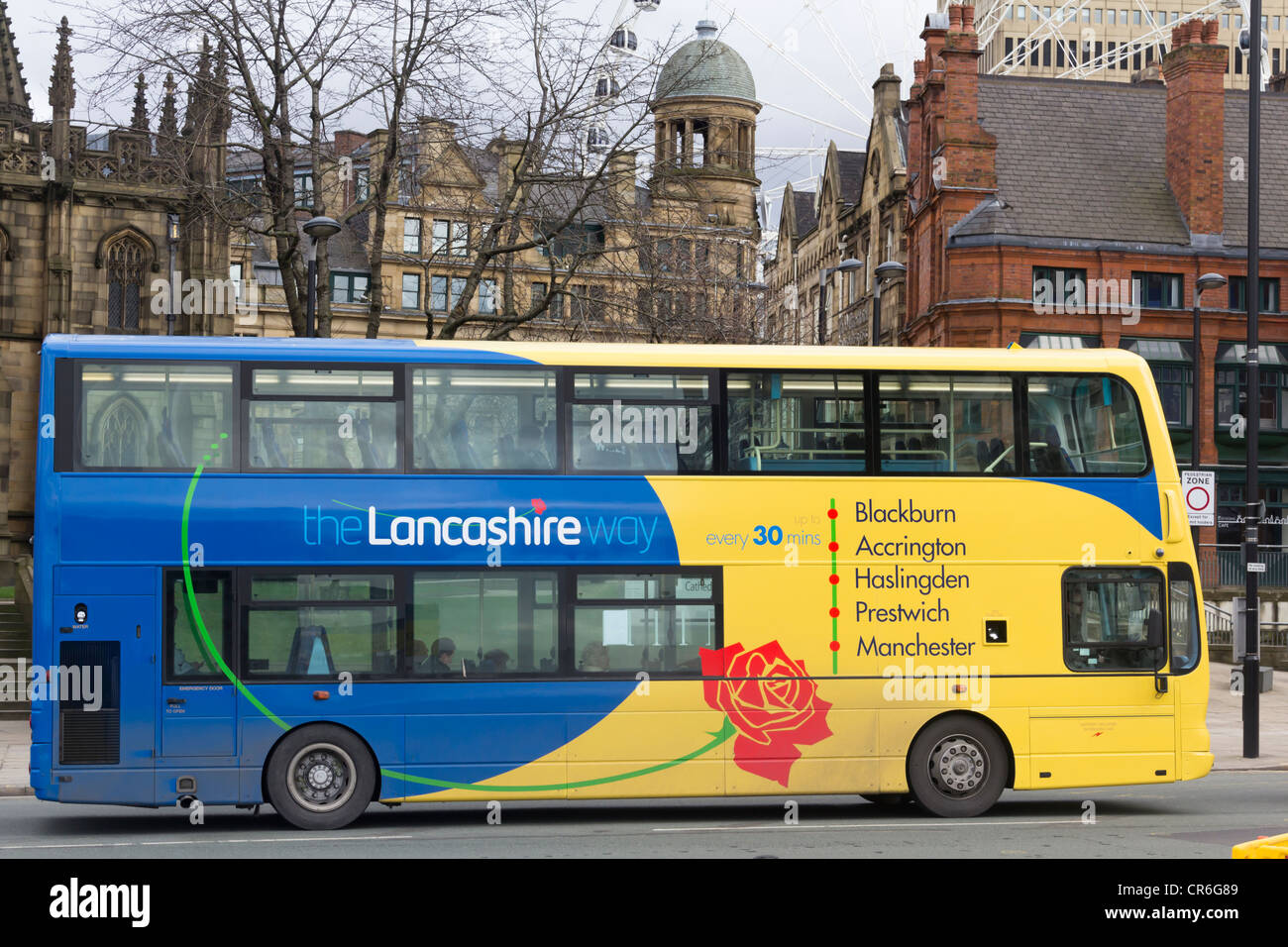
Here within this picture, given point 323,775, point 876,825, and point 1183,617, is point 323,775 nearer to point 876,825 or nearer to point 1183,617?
point 876,825

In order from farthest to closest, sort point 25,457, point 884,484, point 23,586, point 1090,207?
point 1090,207, point 25,457, point 23,586, point 884,484

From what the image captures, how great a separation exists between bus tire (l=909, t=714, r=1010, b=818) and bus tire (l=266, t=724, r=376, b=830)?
5.04 m

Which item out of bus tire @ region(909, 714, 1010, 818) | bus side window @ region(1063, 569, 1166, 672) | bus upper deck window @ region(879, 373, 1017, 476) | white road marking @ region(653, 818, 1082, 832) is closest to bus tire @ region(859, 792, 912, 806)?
bus tire @ region(909, 714, 1010, 818)

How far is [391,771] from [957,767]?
5.23 metres

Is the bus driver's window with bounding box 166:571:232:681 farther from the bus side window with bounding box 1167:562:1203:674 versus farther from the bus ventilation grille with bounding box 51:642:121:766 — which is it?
the bus side window with bounding box 1167:562:1203:674

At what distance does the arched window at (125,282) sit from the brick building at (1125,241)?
24492 mm

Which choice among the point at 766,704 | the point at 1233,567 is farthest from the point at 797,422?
the point at 1233,567

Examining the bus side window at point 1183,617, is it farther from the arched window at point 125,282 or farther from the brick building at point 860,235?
the arched window at point 125,282

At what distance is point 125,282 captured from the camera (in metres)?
44.5

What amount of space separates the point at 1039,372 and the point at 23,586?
2276 cm

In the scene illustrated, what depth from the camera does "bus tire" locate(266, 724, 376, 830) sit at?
1309 centimetres

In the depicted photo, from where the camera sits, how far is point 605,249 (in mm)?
24953

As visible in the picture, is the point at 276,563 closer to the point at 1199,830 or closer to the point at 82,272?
the point at 1199,830

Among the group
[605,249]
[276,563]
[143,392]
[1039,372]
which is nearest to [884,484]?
[1039,372]
